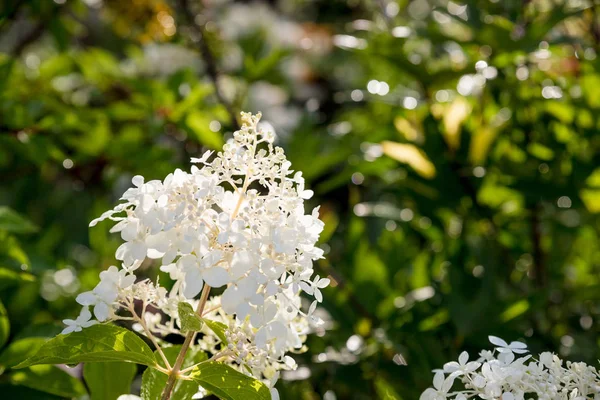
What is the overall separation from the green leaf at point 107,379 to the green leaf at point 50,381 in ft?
0.14

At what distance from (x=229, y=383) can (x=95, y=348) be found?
0.10m

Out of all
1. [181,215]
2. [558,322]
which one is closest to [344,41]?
[558,322]

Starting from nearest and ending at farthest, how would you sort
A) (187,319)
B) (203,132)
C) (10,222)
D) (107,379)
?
1. (187,319)
2. (107,379)
3. (10,222)
4. (203,132)

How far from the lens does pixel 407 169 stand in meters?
1.13

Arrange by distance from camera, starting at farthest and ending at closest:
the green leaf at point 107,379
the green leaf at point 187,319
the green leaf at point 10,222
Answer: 1. the green leaf at point 10,222
2. the green leaf at point 107,379
3. the green leaf at point 187,319

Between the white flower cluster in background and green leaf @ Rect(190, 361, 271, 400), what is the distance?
0.01 meters

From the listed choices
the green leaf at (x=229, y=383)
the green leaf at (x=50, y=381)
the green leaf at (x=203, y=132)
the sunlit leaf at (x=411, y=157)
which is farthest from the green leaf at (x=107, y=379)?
the sunlit leaf at (x=411, y=157)

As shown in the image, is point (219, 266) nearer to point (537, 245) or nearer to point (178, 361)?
point (178, 361)

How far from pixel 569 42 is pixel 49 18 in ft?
2.90

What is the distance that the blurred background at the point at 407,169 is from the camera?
2.93ft

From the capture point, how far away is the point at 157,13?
1.36 m

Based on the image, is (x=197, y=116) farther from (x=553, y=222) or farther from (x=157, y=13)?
(x=553, y=222)

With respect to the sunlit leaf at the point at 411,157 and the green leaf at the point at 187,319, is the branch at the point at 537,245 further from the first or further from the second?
the green leaf at the point at 187,319

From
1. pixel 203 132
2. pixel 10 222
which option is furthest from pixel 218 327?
pixel 203 132
